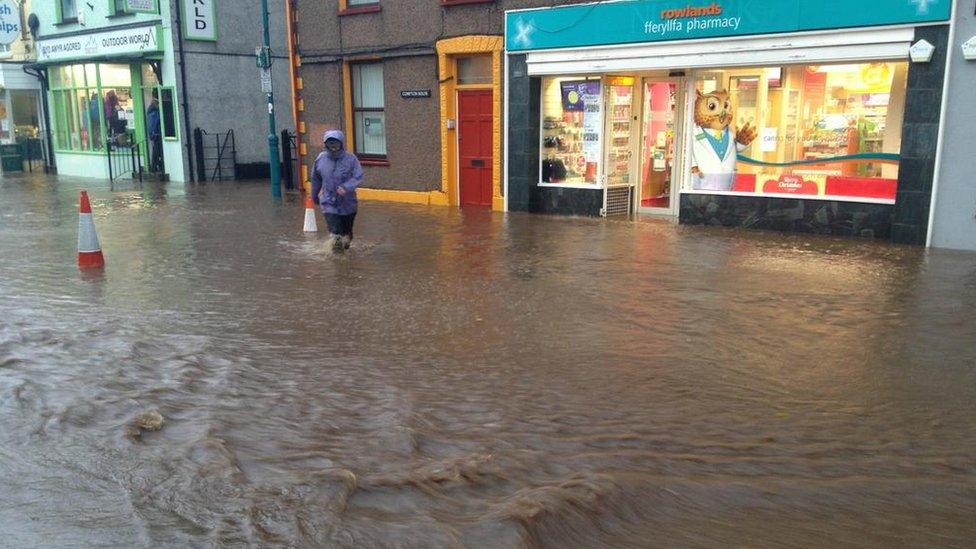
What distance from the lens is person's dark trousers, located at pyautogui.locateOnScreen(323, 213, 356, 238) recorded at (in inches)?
415

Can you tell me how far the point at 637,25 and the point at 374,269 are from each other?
655 centimetres

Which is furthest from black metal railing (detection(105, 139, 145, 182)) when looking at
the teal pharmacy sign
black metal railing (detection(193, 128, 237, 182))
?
the teal pharmacy sign

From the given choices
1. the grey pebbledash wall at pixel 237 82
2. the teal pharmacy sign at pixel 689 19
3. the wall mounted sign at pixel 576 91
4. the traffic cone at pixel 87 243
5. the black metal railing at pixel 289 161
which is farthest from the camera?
the grey pebbledash wall at pixel 237 82

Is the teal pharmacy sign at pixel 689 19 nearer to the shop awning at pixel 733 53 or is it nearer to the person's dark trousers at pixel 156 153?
the shop awning at pixel 733 53

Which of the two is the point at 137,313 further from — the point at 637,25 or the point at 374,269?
the point at 637,25

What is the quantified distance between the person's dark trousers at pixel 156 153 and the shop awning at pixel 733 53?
Answer: 13036mm

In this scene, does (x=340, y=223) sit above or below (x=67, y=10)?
below

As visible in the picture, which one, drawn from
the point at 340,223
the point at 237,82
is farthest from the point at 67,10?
the point at 340,223

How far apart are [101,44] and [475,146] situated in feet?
43.7

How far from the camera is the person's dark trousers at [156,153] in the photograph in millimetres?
23047

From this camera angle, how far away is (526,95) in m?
14.8

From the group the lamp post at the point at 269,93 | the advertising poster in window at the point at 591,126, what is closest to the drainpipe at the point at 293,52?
the lamp post at the point at 269,93

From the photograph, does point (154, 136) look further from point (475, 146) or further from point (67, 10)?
point (475, 146)

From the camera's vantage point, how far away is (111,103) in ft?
78.5
